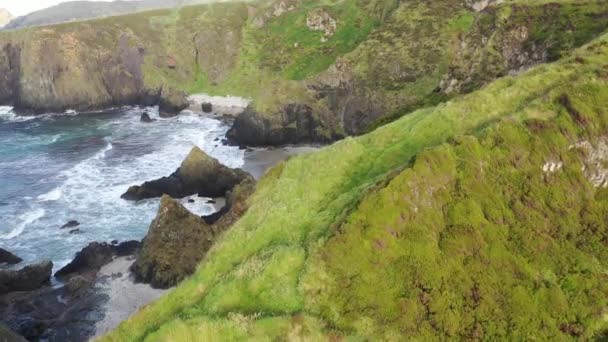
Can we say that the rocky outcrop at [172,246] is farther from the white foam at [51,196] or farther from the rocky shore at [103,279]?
the white foam at [51,196]

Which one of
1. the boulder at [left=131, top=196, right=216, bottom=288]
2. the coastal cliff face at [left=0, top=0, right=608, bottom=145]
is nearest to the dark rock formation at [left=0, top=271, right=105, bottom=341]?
the boulder at [left=131, top=196, right=216, bottom=288]

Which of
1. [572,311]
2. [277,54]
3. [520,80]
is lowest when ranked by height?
[277,54]

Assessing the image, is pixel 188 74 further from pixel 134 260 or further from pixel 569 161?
pixel 569 161

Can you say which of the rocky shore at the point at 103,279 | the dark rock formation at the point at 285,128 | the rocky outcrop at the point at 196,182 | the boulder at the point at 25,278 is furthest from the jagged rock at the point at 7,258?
the dark rock formation at the point at 285,128

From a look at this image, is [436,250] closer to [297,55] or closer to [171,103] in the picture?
[171,103]

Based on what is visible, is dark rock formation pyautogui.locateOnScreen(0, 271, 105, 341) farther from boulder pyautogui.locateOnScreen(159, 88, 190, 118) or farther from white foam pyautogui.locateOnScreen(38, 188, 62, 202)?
boulder pyautogui.locateOnScreen(159, 88, 190, 118)

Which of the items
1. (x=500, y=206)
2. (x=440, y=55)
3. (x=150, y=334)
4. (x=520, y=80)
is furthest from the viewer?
(x=440, y=55)

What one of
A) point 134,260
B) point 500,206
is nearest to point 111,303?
point 134,260

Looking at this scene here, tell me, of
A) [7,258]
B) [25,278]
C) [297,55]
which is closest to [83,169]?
[7,258]
